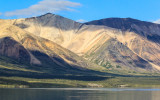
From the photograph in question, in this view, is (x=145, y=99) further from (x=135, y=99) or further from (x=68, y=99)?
(x=68, y=99)

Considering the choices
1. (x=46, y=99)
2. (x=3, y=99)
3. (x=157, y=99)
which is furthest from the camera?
(x=157, y=99)

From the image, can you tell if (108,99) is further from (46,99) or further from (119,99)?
(46,99)

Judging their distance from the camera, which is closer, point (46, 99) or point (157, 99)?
point (46, 99)

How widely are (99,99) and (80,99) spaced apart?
378 inches

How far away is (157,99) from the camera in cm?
16812

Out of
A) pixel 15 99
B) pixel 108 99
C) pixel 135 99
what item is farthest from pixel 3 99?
pixel 135 99

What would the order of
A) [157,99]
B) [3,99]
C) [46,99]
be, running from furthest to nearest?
1. [157,99]
2. [46,99]
3. [3,99]

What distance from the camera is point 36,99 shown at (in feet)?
503

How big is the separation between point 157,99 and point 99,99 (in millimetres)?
28916

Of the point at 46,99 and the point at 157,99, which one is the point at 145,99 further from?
the point at 46,99

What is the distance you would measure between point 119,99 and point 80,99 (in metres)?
19.6

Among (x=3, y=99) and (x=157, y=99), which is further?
(x=157, y=99)

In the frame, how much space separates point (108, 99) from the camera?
167 meters

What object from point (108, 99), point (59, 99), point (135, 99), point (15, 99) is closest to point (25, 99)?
point (15, 99)
